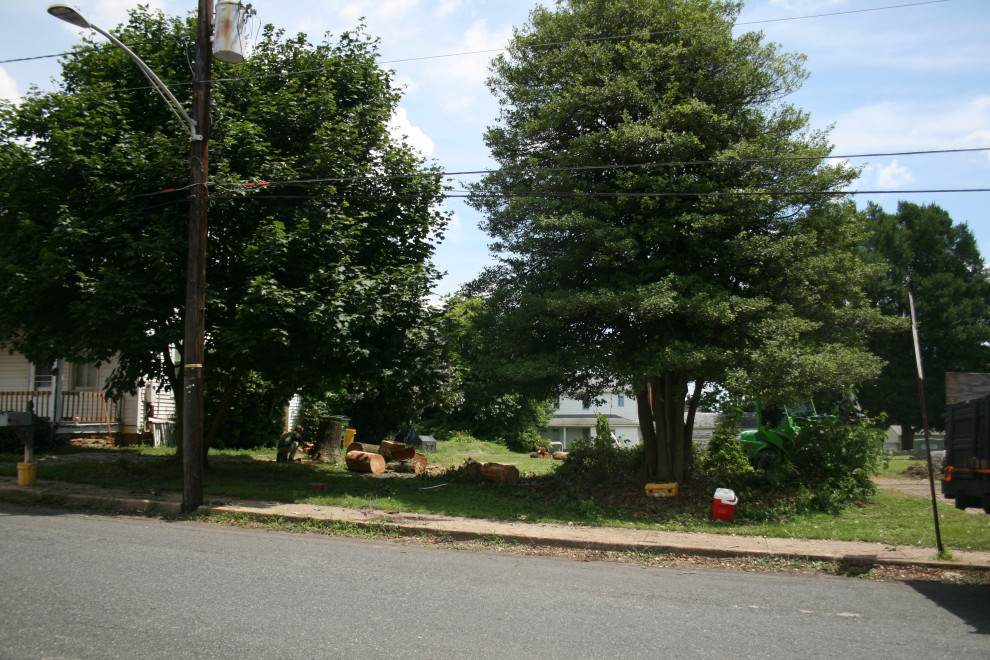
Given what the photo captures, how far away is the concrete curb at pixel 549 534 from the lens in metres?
8.79

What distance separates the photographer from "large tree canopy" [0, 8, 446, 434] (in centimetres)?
1189

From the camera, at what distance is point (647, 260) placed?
1277 cm

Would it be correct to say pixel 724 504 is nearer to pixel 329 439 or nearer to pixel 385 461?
pixel 385 461

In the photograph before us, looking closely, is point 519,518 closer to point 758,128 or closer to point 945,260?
point 758,128

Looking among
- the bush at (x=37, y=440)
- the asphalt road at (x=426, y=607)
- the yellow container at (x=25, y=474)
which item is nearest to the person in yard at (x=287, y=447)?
the bush at (x=37, y=440)

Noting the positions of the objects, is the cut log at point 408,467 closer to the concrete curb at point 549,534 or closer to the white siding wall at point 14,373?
the concrete curb at point 549,534

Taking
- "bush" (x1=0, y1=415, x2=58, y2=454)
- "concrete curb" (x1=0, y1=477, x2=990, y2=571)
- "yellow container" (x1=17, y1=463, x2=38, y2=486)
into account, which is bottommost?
"concrete curb" (x1=0, y1=477, x2=990, y2=571)

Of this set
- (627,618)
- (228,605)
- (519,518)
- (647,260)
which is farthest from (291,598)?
(647,260)

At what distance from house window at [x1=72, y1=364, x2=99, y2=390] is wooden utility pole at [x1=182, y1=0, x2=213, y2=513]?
12.6 m

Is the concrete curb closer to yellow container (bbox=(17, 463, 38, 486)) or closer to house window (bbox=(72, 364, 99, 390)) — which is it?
yellow container (bbox=(17, 463, 38, 486))

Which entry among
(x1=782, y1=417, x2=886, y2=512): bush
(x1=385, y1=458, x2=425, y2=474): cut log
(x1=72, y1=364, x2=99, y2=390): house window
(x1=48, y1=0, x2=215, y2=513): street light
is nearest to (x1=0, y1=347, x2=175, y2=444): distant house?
(x1=72, y1=364, x2=99, y2=390): house window

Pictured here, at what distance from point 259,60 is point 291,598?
11817 mm

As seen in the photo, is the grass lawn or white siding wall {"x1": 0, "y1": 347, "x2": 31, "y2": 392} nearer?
the grass lawn

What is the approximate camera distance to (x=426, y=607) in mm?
6094
